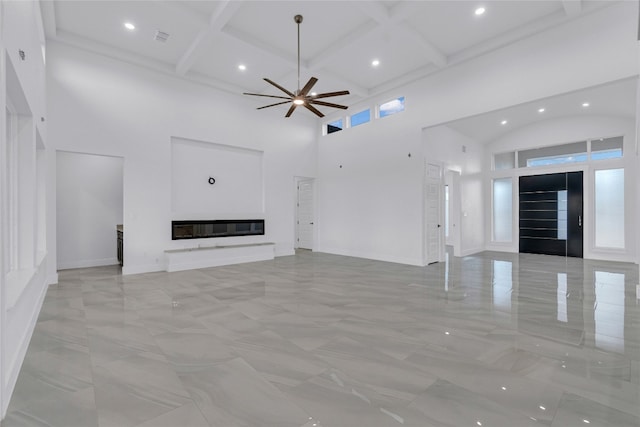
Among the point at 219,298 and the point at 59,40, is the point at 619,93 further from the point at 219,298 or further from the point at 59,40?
the point at 59,40

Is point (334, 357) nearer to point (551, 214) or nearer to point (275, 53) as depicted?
point (275, 53)

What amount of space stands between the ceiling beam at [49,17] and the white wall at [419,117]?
6.55 meters

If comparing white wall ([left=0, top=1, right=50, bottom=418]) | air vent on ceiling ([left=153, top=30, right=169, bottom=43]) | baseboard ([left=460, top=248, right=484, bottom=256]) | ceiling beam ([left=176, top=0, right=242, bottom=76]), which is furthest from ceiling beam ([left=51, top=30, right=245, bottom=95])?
baseboard ([left=460, top=248, right=484, bottom=256])

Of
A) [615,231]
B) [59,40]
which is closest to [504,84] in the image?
[615,231]

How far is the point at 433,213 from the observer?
24.8ft

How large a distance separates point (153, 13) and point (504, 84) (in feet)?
21.0

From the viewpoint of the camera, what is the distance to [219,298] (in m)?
4.47

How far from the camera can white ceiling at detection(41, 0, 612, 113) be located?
4.93 meters

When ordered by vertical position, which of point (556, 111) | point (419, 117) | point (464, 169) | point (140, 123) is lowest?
point (464, 169)

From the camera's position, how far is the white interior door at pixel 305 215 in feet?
33.5

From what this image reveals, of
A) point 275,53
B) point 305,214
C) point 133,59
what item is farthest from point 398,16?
point 305,214

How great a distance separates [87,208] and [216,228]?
9.63ft

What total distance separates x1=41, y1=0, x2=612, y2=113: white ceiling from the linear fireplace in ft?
11.4

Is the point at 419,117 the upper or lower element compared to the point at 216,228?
upper
